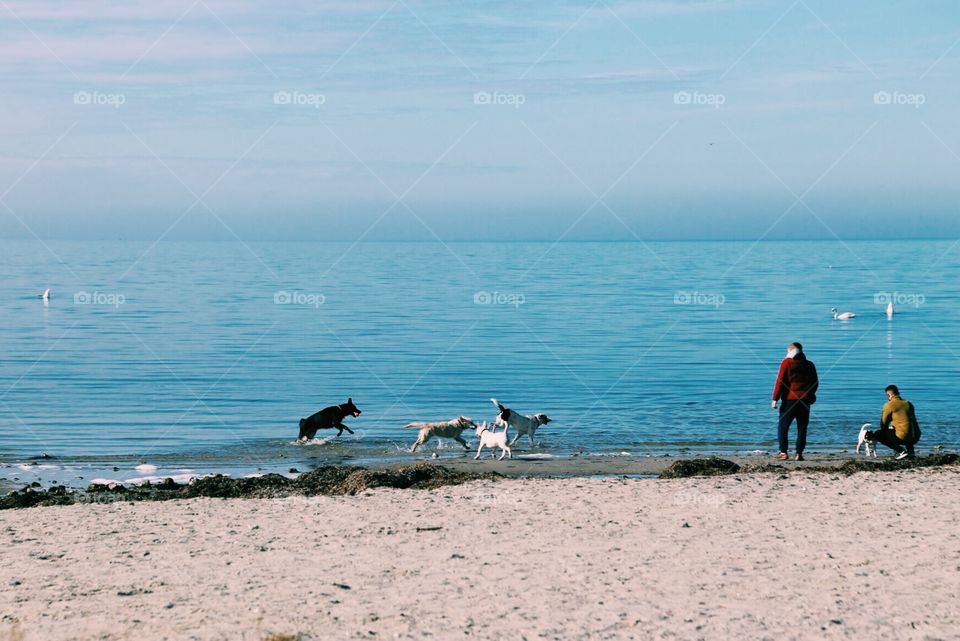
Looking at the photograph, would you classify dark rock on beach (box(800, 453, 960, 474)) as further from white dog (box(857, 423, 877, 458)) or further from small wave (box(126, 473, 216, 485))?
small wave (box(126, 473, 216, 485))

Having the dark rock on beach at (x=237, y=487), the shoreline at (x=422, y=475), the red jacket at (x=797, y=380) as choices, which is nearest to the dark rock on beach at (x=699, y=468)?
the shoreline at (x=422, y=475)

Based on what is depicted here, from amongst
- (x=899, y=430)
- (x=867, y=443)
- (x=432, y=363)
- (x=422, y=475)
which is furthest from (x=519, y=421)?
(x=432, y=363)

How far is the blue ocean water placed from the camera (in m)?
18.9

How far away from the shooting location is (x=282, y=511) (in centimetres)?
1169

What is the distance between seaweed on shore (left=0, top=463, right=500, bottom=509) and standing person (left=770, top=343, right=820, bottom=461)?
4.46 metres

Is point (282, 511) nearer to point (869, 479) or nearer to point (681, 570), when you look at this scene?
point (681, 570)

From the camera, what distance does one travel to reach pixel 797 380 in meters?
15.2

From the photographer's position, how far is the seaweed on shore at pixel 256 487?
41.9 ft

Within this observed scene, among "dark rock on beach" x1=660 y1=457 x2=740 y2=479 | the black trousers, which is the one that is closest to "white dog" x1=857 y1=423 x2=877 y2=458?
the black trousers

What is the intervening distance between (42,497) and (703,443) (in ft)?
34.7

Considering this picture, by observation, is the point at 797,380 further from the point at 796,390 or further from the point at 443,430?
the point at 443,430

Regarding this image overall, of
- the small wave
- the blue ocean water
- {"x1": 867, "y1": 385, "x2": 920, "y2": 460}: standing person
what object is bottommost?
the small wave

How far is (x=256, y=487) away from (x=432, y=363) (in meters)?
18.0

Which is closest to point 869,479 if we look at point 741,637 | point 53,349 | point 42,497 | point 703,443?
point 703,443
